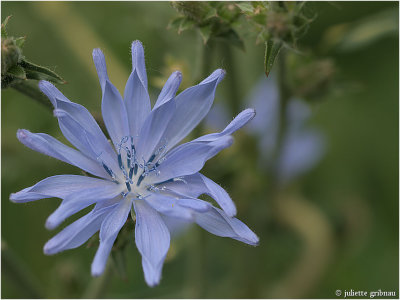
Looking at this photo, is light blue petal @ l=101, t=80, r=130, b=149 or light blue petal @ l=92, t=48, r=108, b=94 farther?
light blue petal @ l=101, t=80, r=130, b=149

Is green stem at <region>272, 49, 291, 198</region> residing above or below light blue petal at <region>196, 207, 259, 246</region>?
above

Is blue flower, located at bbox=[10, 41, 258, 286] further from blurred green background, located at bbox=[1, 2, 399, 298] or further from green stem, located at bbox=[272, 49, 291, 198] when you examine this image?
blurred green background, located at bbox=[1, 2, 399, 298]

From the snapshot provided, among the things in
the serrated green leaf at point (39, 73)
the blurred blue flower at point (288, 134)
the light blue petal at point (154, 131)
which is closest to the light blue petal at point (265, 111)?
the blurred blue flower at point (288, 134)

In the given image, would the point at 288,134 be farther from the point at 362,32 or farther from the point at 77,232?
the point at 77,232

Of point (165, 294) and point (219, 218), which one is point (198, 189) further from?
point (165, 294)

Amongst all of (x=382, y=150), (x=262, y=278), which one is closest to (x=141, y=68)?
(x=262, y=278)

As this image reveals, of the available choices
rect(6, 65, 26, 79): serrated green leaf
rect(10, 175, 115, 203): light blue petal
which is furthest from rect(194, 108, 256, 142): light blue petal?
rect(6, 65, 26, 79): serrated green leaf

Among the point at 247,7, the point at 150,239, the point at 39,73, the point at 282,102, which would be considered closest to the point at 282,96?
the point at 282,102
